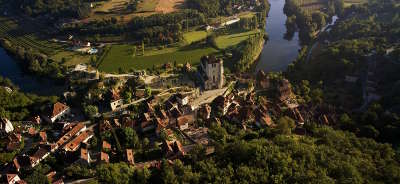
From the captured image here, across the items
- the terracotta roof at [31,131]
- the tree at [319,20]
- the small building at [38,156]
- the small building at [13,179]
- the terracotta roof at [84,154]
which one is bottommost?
the small building at [13,179]

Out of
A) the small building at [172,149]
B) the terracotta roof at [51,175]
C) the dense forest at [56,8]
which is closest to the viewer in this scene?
the terracotta roof at [51,175]

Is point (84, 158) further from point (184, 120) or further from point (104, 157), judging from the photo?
point (184, 120)

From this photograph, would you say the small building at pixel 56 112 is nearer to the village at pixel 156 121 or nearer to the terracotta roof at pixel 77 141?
the village at pixel 156 121

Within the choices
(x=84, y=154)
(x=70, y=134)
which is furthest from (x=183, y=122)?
(x=70, y=134)

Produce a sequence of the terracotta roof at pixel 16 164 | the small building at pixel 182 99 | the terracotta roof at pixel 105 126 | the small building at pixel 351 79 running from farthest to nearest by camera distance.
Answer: the small building at pixel 351 79, the small building at pixel 182 99, the terracotta roof at pixel 105 126, the terracotta roof at pixel 16 164

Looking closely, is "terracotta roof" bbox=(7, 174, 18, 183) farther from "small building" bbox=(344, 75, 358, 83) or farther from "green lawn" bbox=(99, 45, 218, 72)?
"small building" bbox=(344, 75, 358, 83)

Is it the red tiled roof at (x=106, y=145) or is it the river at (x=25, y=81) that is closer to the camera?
the red tiled roof at (x=106, y=145)

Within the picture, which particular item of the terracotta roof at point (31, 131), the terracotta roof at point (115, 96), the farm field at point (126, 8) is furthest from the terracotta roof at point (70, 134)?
the farm field at point (126, 8)

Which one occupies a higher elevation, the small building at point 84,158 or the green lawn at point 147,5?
the green lawn at point 147,5
